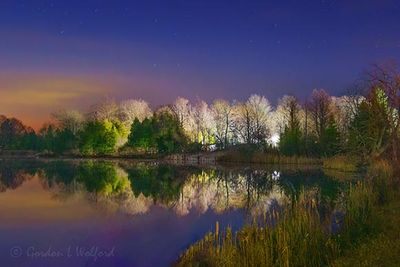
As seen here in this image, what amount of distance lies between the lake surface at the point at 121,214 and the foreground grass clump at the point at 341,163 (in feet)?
24.5

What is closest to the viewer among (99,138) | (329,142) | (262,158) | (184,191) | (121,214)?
(121,214)

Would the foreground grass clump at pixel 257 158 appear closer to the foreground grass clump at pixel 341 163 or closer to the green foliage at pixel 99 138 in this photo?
the foreground grass clump at pixel 341 163

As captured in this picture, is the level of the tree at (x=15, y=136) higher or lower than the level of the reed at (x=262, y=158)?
higher

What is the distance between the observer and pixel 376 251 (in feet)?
34.6

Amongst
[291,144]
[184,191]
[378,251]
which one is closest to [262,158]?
[291,144]

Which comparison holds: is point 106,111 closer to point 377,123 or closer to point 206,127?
point 206,127

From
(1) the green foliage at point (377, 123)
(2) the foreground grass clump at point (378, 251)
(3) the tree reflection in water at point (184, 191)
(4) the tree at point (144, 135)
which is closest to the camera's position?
(2) the foreground grass clump at point (378, 251)

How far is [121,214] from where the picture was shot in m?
22.6

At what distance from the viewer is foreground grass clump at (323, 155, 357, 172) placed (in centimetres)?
4556

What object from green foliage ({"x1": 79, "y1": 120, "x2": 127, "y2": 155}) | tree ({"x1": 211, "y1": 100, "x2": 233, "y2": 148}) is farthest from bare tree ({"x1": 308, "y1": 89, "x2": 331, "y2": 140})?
green foliage ({"x1": 79, "y1": 120, "x2": 127, "y2": 155})

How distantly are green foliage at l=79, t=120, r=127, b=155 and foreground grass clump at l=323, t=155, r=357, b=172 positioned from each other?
51.7m

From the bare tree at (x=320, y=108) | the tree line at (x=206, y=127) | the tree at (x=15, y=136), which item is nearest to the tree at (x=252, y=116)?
the tree line at (x=206, y=127)

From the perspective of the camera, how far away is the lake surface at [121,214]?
15492 mm

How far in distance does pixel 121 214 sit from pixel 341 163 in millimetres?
30740
